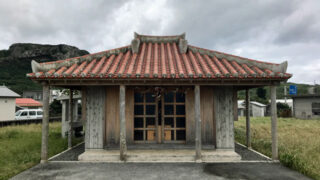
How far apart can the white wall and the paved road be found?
17229 millimetres

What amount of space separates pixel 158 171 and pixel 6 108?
807 inches

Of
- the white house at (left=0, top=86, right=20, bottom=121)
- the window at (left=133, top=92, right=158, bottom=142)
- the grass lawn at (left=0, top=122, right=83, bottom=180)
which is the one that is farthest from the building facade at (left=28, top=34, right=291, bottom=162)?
the white house at (left=0, top=86, right=20, bottom=121)

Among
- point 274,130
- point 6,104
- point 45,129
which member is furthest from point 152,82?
point 6,104

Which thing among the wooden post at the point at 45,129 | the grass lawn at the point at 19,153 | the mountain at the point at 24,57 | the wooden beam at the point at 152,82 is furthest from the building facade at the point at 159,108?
the mountain at the point at 24,57

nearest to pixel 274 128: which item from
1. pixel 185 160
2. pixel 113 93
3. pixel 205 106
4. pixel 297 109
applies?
pixel 205 106

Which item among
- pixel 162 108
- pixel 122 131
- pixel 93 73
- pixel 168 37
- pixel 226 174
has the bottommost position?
pixel 226 174

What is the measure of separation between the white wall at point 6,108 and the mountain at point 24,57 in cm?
4465

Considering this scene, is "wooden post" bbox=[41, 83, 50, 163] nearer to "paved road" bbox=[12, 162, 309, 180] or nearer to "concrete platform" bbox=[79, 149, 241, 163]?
"paved road" bbox=[12, 162, 309, 180]

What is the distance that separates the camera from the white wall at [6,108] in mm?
18908

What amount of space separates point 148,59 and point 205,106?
2.92 m

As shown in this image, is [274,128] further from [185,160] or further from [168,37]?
[168,37]

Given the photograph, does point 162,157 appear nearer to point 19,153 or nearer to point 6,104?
point 19,153

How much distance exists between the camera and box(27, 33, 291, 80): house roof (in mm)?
6039

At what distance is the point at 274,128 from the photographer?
21.3ft
